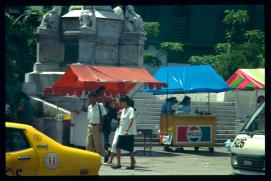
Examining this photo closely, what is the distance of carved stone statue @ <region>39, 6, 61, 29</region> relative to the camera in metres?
31.1

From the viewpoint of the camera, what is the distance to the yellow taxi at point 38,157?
41.3 feet

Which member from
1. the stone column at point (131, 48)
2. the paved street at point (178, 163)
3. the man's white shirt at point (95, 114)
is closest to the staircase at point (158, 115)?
the stone column at point (131, 48)

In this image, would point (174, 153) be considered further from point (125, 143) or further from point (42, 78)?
point (42, 78)

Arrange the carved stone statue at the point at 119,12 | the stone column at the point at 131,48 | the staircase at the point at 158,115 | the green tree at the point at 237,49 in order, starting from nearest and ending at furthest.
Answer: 1. the staircase at the point at 158,115
2. the stone column at the point at 131,48
3. the carved stone statue at the point at 119,12
4. the green tree at the point at 237,49

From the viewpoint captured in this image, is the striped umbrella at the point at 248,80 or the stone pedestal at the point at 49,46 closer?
the striped umbrella at the point at 248,80

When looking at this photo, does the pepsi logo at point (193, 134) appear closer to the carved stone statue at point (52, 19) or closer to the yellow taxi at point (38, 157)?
the carved stone statue at point (52, 19)

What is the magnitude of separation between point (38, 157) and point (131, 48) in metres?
19.1

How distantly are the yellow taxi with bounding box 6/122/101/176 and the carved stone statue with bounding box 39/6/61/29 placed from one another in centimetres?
1828

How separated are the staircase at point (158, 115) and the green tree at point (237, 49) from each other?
1163cm

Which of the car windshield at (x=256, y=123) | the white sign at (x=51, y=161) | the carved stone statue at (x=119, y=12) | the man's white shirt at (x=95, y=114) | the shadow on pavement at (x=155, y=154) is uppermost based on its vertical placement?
the carved stone statue at (x=119, y=12)

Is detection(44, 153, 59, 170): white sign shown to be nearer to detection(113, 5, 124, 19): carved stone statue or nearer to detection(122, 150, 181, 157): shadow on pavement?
detection(122, 150, 181, 157): shadow on pavement

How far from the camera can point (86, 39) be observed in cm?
3027

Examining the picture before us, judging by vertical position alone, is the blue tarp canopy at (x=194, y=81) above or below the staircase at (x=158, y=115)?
above

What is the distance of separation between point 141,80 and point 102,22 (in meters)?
6.46
